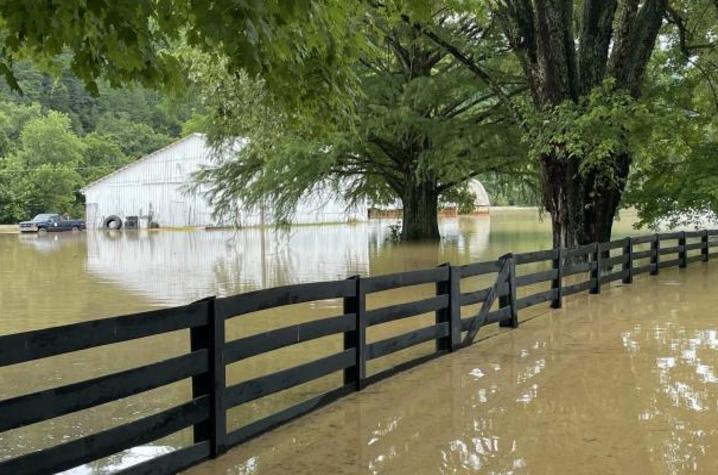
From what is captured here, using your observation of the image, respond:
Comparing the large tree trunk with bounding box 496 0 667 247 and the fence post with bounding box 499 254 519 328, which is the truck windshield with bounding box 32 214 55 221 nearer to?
the large tree trunk with bounding box 496 0 667 247

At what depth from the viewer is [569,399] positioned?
667 centimetres

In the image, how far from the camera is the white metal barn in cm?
5678

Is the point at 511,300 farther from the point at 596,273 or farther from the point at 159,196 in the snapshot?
the point at 159,196

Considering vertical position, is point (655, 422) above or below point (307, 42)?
below

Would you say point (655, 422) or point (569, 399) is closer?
point (655, 422)

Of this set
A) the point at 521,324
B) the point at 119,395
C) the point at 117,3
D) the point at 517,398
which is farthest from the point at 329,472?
the point at 521,324

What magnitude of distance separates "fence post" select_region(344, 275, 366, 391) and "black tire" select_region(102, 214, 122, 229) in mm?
56576

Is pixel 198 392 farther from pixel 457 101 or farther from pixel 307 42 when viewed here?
pixel 457 101

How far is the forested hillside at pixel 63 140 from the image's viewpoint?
64938 mm

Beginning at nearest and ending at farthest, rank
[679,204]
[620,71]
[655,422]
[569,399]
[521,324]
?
[655,422] < [569,399] < [521,324] < [620,71] < [679,204]

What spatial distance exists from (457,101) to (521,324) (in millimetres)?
19101

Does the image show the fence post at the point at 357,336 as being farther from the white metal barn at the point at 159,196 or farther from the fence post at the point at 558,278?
the white metal barn at the point at 159,196

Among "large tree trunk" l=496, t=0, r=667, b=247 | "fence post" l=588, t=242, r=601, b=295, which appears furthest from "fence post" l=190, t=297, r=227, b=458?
"large tree trunk" l=496, t=0, r=667, b=247

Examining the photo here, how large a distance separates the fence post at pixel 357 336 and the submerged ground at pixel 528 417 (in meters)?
0.17
